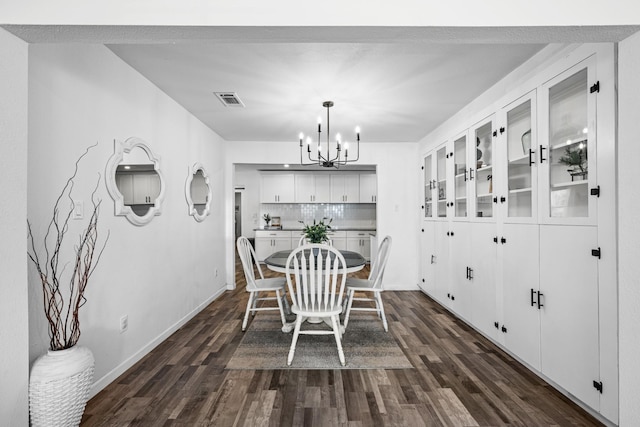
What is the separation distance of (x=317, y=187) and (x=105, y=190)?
5744 millimetres

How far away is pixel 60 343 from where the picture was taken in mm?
1723

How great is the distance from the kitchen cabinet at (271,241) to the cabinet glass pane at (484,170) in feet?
16.5

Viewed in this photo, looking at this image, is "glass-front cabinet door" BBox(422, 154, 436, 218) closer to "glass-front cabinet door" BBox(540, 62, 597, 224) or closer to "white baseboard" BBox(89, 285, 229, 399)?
"glass-front cabinet door" BBox(540, 62, 597, 224)

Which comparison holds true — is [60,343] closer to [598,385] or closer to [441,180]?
[598,385]

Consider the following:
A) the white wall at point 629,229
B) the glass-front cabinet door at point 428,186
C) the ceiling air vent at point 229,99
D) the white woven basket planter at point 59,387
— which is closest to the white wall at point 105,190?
the white woven basket planter at point 59,387

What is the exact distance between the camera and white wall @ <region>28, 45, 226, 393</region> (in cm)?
176

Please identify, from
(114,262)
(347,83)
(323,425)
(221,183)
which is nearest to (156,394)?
(114,262)

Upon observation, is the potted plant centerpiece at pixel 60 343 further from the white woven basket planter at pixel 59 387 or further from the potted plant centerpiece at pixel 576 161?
the potted plant centerpiece at pixel 576 161

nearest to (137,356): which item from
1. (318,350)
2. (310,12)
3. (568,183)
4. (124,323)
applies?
(124,323)

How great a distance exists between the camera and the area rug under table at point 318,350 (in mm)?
2539

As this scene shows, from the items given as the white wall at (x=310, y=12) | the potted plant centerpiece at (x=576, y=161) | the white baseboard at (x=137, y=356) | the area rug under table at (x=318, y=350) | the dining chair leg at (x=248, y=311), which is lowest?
the area rug under table at (x=318, y=350)

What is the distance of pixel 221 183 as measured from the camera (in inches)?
194

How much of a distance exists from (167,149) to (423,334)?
3181mm

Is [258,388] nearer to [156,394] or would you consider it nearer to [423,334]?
[156,394]
